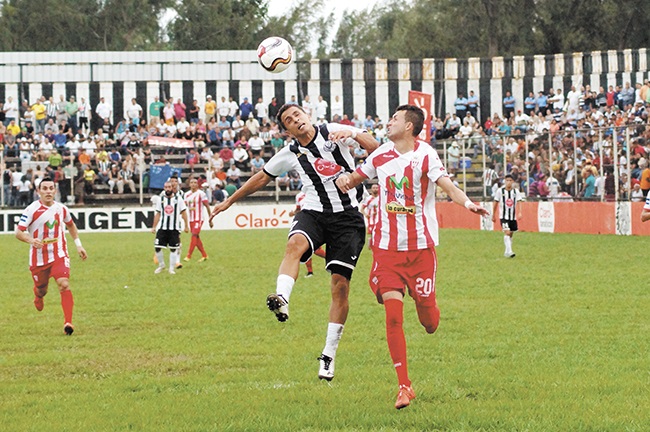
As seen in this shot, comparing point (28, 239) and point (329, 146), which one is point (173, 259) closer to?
point (28, 239)

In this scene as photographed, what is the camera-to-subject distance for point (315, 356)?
428 inches

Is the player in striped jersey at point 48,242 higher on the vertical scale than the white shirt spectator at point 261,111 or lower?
lower

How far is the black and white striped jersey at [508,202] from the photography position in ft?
83.6

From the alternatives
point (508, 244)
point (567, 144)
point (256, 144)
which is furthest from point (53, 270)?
point (256, 144)

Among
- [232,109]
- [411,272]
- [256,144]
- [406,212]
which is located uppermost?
[232,109]

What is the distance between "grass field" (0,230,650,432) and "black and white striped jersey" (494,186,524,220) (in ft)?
15.1

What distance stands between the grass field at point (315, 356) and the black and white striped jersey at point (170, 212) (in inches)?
79.8

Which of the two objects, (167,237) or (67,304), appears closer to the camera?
(67,304)

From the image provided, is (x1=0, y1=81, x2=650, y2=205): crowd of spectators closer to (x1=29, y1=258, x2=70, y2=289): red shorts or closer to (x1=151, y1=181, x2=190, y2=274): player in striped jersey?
(x1=151, y1=181, x2=190, y2=274): player in striped jersey

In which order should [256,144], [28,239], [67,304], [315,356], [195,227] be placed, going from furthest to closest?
[256,144] → [195,227] → [67,304] → [28,239] → [315,356]

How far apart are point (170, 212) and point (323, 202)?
1341 cm

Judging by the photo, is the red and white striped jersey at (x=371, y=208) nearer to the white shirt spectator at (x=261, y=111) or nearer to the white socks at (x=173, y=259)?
the white socks at (x=173, y=259)

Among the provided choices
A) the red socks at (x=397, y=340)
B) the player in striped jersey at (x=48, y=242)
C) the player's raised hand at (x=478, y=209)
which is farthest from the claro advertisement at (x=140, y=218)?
the player's raised hand at (x=478, y=209)

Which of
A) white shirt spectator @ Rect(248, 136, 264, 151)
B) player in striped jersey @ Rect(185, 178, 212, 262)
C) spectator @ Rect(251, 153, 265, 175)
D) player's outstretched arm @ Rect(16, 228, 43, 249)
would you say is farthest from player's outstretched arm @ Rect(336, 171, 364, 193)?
white shirt spectator @ Rect(248, 136, 264, 151)
